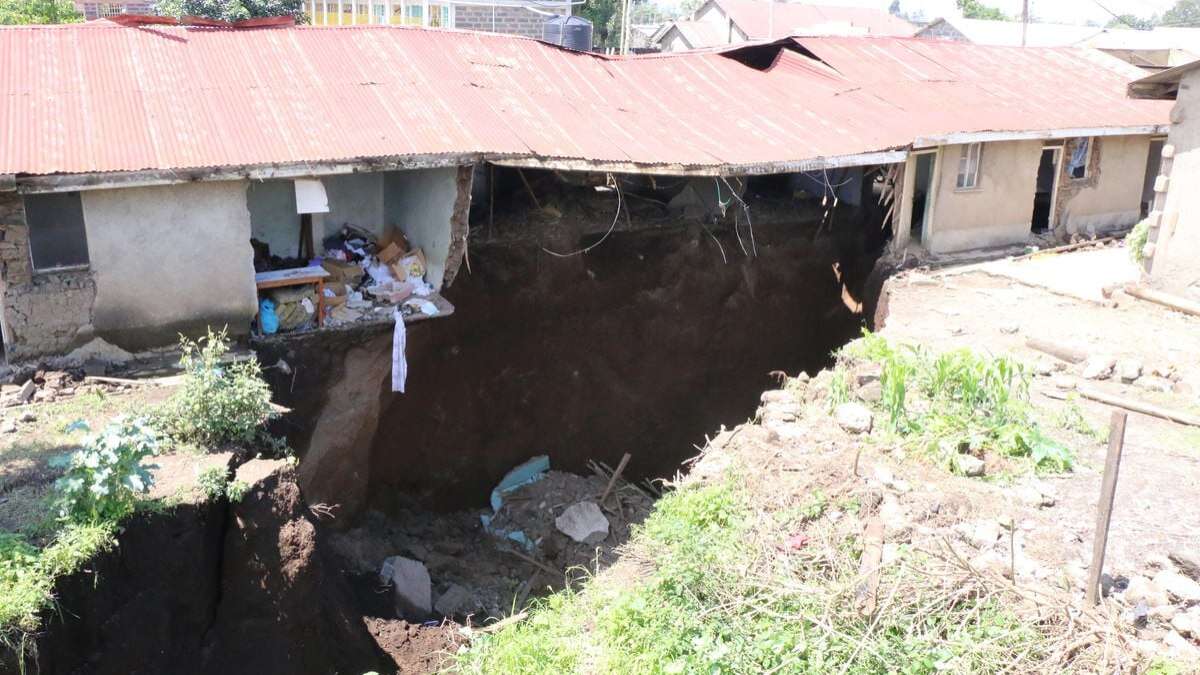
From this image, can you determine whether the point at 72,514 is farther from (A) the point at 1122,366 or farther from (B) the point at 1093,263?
(B) the point at 1093,263

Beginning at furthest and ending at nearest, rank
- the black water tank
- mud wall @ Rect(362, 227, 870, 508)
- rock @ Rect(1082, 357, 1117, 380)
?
the black water tank → mud wall @ Rect(362, 227, 870, 508) → rock @ Rect(1082, 357, 1117, 380)

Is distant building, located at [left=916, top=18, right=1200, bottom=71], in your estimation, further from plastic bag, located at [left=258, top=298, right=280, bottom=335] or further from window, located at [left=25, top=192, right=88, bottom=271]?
window, located at [left=25, top=192, right=88, bottom=271]

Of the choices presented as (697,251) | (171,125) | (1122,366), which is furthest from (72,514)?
(1122,366)

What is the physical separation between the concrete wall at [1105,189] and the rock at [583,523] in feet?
33.1

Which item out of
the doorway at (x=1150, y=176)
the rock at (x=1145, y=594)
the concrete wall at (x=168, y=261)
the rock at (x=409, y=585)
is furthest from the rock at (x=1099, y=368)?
the doorway at (x=1150, y=176)

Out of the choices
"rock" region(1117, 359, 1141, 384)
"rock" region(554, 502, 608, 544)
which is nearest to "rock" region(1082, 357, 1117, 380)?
"rock" region(1117, 359, 1141, 384)

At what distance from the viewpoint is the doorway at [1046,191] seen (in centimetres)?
1698

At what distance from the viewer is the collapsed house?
9.70 metres

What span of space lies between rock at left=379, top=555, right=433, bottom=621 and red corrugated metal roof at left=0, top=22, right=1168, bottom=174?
15.1 feet

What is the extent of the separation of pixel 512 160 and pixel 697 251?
4.27 meters

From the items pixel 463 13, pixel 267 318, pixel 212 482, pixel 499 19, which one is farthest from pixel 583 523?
pixel 463 13

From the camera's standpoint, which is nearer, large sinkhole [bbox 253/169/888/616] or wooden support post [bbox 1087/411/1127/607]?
wooden support post [bbox 1087/411/1127/607]

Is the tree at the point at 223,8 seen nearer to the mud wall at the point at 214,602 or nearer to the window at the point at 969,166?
the window at the point at 969,166

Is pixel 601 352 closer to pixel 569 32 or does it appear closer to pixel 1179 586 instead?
pixel 569 32
